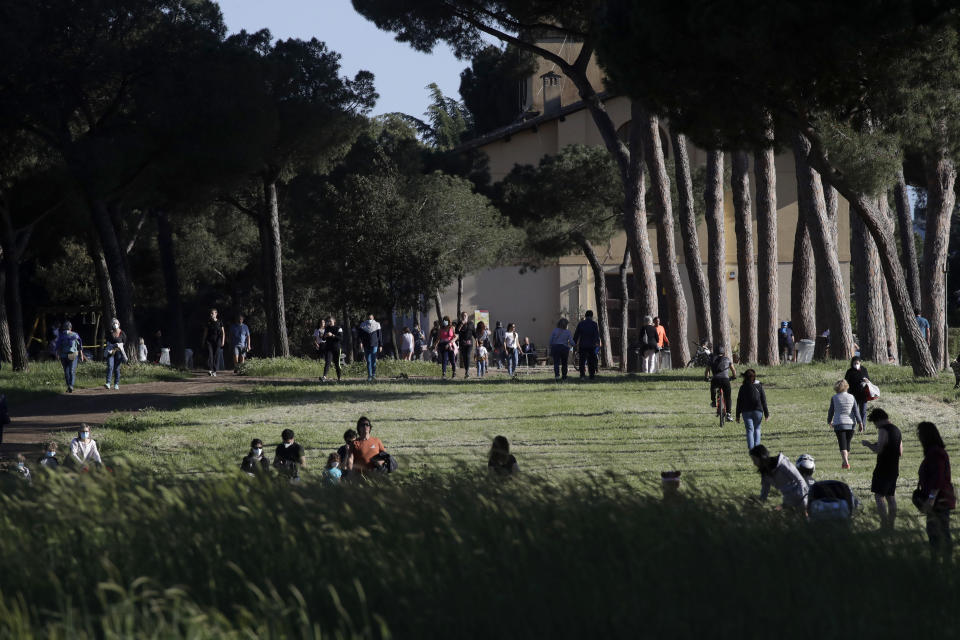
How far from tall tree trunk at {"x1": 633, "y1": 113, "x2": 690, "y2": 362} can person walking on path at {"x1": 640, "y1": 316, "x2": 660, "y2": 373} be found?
4.64 ft

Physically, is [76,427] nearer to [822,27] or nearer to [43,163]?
[822,27]

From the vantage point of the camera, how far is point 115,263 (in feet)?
93.9

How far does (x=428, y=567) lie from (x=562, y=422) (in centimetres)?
1278

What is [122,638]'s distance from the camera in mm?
4629

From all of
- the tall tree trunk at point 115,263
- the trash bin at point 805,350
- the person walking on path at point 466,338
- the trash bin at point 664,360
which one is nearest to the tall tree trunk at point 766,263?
A: the trash bin at point 805,350

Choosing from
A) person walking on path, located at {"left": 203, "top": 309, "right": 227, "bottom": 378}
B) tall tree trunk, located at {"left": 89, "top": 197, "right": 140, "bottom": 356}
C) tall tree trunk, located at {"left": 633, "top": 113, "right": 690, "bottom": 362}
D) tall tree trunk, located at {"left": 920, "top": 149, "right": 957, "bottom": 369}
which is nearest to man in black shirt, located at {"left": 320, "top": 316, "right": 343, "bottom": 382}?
person walking on path, located at {"left": 203, "top": 309, "right": 227, "bottom": 378}

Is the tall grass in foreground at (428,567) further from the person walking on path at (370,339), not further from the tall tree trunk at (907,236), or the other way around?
the tall tree trunk at (907,236)

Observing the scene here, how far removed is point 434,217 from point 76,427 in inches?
843

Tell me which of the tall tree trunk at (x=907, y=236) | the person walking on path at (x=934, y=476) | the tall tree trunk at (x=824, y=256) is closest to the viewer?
the person walking on path at (x=934, y=476)

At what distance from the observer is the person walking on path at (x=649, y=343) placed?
2675 cm

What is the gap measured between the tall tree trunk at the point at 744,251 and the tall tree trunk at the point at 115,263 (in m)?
15.7

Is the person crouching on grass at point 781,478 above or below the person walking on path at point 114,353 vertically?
below

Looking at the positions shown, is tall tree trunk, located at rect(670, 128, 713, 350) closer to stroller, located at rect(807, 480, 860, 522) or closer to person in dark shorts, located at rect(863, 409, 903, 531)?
person in dark shorts, located at rect(863, 409, 903, 531)

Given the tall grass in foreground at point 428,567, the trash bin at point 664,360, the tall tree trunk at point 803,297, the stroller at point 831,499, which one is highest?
the tall tree trunk at point 803,297
